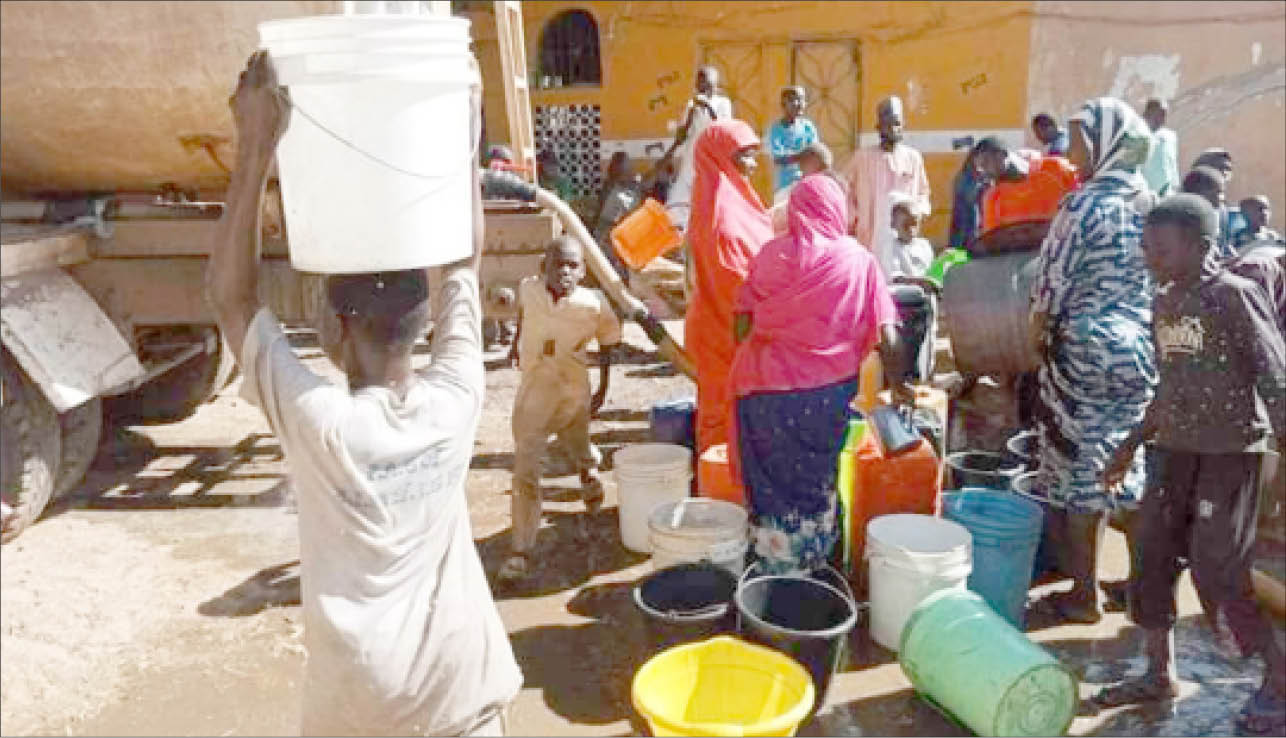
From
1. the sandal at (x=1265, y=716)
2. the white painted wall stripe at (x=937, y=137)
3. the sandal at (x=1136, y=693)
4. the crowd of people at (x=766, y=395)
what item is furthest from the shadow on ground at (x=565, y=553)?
the white painted wall stripe at (x=937, y=137)

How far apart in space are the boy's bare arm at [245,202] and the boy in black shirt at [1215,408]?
2.74 m

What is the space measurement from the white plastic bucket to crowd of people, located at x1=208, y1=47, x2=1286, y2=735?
11 cm

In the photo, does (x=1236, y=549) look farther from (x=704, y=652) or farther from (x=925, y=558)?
(x=704, y=652)

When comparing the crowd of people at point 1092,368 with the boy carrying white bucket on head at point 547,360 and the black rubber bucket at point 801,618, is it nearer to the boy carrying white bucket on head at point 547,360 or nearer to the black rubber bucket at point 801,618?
the black rubber bucket at point 801,618

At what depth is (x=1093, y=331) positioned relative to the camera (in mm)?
3984

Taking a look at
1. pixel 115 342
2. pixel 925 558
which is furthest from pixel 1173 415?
pixel 115 342

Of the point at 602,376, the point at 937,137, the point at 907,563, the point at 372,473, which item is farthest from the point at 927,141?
the point at 372,473

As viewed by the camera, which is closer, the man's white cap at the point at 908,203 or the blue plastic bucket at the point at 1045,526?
the blue plastic bucket at the point at 1045,526

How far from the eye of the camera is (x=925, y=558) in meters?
3.67

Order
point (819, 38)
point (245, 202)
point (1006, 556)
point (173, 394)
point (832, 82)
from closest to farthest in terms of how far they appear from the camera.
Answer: point (245, 202) → point (1006, 556) → point (173, 394) → point (819, 38) → point (832, 82)

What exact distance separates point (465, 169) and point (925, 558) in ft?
7.36

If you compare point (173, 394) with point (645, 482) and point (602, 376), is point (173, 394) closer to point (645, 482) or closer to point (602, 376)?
point (602, 376)

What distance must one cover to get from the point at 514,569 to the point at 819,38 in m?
8.89

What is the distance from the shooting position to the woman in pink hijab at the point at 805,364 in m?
3.81
